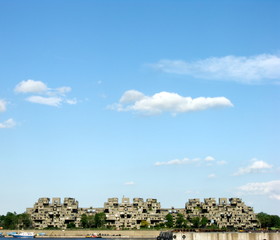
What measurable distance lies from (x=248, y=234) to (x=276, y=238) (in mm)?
7003

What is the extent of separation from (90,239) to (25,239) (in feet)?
84.1

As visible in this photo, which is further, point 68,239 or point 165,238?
point 68,239

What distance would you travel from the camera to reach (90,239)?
621ft

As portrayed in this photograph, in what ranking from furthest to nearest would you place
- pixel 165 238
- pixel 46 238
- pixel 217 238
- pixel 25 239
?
pixel 46 238 → pixel 25 239 → pixel 165 238 → pixel 217 238

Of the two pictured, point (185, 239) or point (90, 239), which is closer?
point (185, 239)

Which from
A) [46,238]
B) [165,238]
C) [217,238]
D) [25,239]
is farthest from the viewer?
[46,238]

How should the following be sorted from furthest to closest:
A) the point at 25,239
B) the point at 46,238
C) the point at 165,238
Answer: the point at 46,238, the point at 25,239, the point at 165,238

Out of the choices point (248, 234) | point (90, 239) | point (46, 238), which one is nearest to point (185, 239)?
point (248, 234)

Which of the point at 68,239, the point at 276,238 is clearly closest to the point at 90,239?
the point at 68,239

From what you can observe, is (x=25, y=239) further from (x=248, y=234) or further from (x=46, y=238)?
(x=248, y=234)

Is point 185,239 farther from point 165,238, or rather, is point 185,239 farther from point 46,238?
point 46,238

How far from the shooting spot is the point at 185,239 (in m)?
117

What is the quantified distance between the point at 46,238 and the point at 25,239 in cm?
1396

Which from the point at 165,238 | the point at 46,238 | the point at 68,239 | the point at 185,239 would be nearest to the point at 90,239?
the point at 68,239
